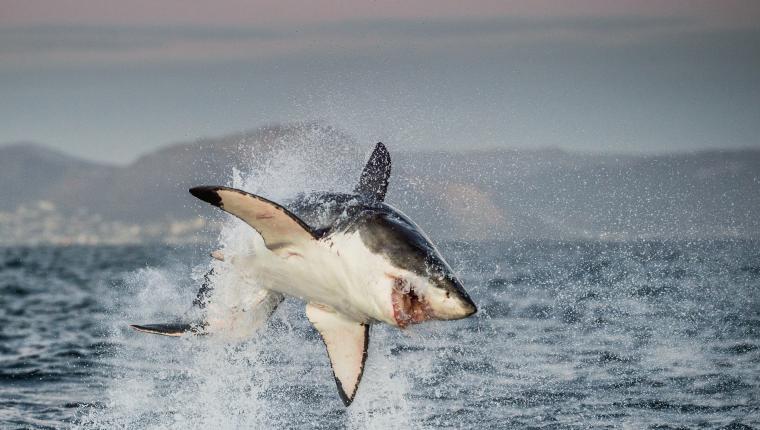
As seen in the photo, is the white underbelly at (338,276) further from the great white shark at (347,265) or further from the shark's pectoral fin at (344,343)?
the shark's pectoral fin at (344,343)

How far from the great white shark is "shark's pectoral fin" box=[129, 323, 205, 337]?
2.0 inches

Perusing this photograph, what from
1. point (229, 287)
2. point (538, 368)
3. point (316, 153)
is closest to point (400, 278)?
point (229, 287)

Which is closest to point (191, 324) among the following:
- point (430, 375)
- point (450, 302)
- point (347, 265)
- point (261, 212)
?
point (261, 212)

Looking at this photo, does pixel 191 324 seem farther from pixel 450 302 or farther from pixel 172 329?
pixel 450 302

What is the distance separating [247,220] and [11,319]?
1918 centimetres

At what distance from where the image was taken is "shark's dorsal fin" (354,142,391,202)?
29.1 feet

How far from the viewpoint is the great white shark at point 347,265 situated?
21.3 ft

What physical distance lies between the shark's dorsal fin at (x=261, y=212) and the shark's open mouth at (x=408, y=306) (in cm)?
110

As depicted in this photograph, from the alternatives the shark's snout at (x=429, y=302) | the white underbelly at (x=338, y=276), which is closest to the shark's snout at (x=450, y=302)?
the shark's snout at (x=429, y=302)

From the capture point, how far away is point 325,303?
26.0 feet

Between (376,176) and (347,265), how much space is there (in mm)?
2097

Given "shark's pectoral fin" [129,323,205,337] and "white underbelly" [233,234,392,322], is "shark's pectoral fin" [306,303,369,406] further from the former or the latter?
"shark's pectoral fin" [129,323,205,337]

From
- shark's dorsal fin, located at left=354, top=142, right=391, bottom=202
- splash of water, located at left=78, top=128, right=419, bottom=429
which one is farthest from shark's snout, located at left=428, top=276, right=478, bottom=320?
splash of water, located at left=78, top=128, right=419, bottom=429

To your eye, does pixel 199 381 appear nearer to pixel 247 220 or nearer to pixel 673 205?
pixel 247 220
